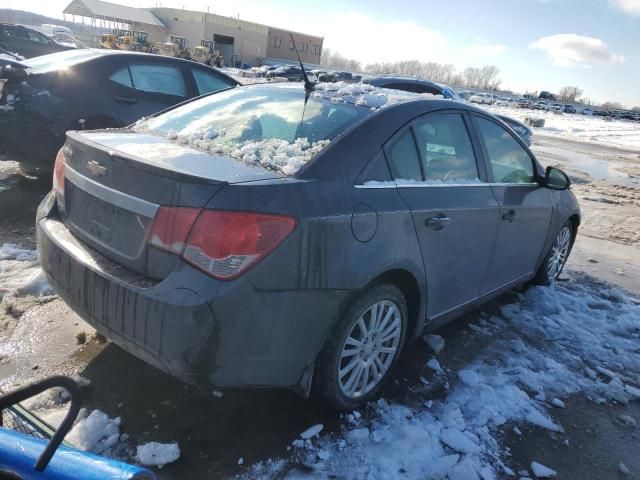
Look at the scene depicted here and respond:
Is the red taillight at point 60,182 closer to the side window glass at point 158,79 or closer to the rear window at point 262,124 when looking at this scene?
the rear window at point 262,124

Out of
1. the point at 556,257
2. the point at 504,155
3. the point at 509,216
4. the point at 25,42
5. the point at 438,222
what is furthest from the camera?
A: the point at 25,42

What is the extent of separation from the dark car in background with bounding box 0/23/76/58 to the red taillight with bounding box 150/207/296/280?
2131cm

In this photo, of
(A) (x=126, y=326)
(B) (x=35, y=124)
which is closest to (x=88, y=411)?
(A) (x=126, y=326)

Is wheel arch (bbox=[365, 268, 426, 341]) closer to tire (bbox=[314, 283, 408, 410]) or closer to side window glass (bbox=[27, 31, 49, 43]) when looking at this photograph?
tire (bbox=[314, 283, 408, 410])

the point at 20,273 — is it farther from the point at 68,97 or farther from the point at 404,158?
the point at 404,158

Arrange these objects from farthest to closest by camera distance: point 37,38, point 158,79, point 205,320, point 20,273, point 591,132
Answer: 1. point 591,132
2. point 37,38
3. point 158,79
4. point 20,273
5. point 205,320

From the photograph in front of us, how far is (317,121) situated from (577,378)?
96.9 inches

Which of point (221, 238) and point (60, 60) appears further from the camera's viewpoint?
point (60, 60)

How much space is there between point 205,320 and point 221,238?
333 mm

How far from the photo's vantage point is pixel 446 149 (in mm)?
3158

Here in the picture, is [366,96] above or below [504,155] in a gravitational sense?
above

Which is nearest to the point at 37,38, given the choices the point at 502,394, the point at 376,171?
the point at 376,171

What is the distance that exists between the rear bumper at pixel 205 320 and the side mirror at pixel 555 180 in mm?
2602

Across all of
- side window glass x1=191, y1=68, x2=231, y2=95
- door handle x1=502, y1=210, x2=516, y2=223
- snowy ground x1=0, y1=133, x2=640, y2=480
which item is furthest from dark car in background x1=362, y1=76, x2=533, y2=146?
door handle x1=502, y1=210, x2=516, y2=223
